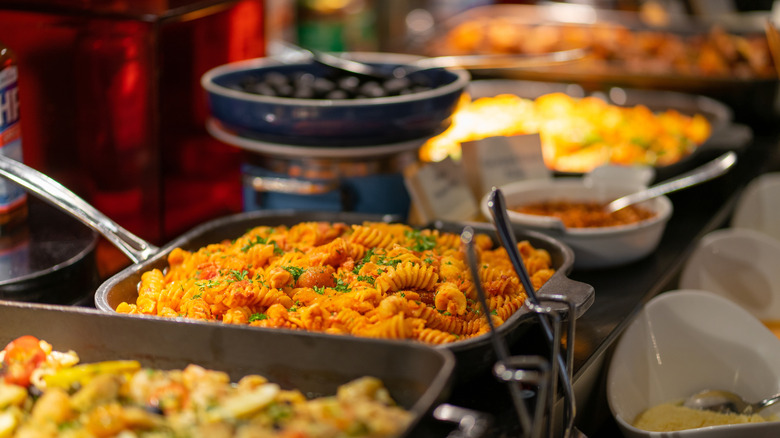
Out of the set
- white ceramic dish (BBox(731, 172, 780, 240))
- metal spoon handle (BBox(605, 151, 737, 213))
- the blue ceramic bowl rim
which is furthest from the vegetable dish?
white ceramic dish (BBox(731, 172, 780, 240))

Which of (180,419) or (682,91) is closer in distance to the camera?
(180,419)

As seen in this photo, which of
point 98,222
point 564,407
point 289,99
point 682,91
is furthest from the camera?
point 682,91

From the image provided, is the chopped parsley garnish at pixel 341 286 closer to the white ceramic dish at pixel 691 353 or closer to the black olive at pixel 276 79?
the white ceramic dish at pixel 691 353

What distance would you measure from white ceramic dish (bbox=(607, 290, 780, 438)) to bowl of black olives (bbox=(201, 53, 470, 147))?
611 millimetres

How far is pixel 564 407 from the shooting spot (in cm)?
118

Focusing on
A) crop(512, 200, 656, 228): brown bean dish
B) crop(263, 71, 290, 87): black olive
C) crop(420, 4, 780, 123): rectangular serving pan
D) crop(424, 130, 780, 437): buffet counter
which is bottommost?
crop(424, 130, 780, 437): buffet counter

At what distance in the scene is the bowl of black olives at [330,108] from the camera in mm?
1661

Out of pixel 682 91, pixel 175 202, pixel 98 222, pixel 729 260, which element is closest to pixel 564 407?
pixel 98 222

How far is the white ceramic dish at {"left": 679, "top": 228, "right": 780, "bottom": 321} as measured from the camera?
6.31ft

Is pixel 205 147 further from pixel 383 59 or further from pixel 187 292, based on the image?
pixel 187 292

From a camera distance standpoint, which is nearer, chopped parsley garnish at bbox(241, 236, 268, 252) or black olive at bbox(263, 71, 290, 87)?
chopped parsley garnish at bbox(241, 236, 268, 252)

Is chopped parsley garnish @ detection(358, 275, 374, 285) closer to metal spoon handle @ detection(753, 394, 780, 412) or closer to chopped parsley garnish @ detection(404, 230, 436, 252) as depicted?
chopped parsley garnish @ detection(404, 230, 436, 252)

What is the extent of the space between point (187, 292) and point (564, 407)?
58 cm

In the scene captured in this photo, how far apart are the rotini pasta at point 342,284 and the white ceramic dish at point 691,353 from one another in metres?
0.23
